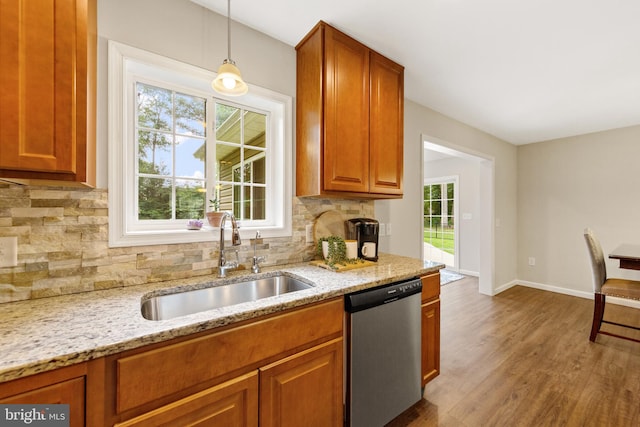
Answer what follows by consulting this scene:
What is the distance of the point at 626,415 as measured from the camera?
5.34 feet

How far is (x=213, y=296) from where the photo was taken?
139 cm

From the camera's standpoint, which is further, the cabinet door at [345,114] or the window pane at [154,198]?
the cabinet door at [345,114]

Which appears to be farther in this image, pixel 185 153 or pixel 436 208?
pixel 436 208

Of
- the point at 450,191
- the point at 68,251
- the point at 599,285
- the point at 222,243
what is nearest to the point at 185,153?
the point at 222,243

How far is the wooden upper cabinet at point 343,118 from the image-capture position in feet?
5.49

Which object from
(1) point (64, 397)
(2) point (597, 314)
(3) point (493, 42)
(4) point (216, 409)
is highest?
(3) point (493, 42)

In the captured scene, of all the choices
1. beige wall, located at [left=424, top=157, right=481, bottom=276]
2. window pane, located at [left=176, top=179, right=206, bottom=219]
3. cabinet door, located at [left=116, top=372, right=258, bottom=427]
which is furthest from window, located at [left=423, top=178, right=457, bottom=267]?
cabinet door, located at [left=116, top=372, right=258, bottom=427]

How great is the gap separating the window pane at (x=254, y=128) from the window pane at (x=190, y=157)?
1.10ft

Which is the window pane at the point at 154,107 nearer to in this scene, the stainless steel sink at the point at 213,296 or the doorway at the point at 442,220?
the stainless steel sink at the point at 213,296

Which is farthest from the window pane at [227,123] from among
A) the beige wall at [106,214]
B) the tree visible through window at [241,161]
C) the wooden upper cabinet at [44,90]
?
the wooden upper cabinet at [44,90]

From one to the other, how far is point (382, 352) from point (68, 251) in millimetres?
1600

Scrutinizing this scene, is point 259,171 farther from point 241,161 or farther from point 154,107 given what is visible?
point 154,107

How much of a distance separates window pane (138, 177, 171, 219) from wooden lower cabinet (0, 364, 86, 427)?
0.90 m

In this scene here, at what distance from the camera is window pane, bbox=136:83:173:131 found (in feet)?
4.76
